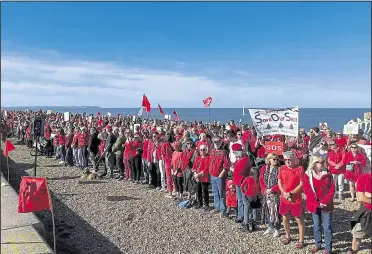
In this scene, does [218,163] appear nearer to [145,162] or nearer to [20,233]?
[145,162]

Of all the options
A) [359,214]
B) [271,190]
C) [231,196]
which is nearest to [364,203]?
[359,214]

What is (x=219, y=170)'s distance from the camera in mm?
9039

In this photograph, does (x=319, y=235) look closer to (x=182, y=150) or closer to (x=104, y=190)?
(x=182, y=150)

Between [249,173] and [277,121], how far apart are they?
1896 mm

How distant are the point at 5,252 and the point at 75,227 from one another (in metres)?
2.81

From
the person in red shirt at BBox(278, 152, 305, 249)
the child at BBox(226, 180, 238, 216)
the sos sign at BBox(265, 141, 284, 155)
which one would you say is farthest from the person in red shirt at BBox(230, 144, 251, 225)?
the person in red shirt at BBox(278, 152, 305, 249)

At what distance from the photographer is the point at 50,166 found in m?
17.6

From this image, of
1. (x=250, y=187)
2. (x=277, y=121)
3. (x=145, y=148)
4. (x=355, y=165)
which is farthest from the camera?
(x=145, y=148)

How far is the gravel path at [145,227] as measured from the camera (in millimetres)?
7410

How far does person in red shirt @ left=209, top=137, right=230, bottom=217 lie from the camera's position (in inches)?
355

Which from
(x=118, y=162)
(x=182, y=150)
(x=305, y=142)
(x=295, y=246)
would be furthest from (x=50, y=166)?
(x=295, y=246)

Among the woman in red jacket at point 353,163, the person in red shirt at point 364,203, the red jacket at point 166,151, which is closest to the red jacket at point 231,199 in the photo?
the red jacket at point 166,151

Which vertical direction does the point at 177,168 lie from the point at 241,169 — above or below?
below

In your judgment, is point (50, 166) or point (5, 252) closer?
point (5, 252)
